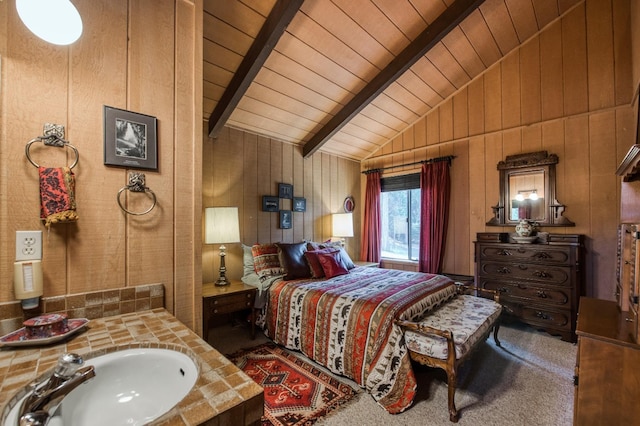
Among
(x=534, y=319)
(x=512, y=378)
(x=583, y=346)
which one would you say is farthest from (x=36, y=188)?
(x=534, y=319)

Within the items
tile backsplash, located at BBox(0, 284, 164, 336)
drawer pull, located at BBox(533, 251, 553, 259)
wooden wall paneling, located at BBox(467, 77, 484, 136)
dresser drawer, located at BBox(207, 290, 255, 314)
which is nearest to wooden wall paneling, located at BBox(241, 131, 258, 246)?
dresser drawer, located at BBox(207, 290, 255, 314)

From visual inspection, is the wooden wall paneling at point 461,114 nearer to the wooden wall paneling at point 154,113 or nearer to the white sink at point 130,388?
the wooden wall paneling at point 154,113

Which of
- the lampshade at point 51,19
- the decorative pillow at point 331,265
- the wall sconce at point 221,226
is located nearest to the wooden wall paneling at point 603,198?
the decorative pillow at point 331,265

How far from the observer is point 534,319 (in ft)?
9.54

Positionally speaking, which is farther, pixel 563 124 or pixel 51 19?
pixel 563 124

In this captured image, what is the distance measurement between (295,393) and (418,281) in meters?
1.51

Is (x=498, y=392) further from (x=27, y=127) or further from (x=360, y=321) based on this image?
(x=27, y=127)

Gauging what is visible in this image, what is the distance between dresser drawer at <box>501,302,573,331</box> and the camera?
9.04 feet

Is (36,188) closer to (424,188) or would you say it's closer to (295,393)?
(295,393)

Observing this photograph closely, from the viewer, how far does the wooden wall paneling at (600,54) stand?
2893 millimetres

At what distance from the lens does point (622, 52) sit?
2820 millimetres

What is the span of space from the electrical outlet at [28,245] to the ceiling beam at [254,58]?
6.65 feet

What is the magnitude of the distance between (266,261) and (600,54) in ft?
14.1

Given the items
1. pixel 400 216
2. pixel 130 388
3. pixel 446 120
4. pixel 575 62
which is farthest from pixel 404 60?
pixel 130 388
